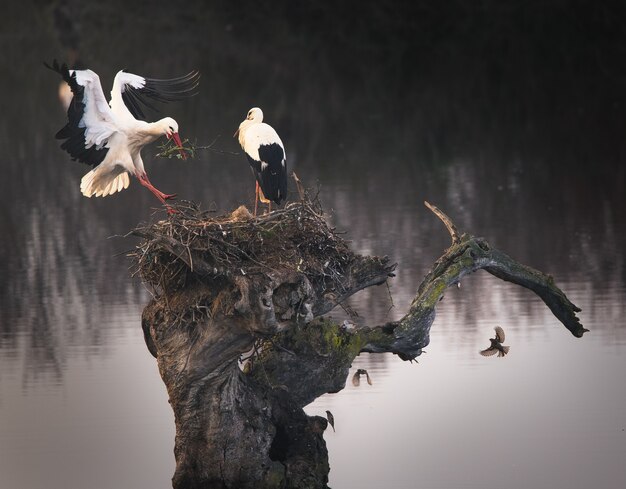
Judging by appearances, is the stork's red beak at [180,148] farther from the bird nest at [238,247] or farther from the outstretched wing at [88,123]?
the bird nest at [238,247]

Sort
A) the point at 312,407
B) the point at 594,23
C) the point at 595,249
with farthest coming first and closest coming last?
the point at 594,23, the point at 595,249, the point at 312,407

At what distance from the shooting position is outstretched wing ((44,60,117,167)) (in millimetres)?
10125

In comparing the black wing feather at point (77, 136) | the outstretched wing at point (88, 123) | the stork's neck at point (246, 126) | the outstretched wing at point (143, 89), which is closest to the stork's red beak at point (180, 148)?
the outstretched wing at point (88, 123)

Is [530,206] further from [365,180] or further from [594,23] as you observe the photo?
[594,23]

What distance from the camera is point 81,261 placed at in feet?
54.3

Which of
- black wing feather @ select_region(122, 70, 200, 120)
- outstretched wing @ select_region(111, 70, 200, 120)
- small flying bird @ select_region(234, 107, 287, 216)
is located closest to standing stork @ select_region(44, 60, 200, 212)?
outstretched wing @ select_region(111, 70, 200, 120)

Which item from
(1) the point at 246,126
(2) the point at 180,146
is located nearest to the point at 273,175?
(1) the point at 246,126

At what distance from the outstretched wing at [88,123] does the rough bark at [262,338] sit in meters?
1.74

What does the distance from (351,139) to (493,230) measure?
8.47m

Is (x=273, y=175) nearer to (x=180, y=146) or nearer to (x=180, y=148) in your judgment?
(x=180, y=146)

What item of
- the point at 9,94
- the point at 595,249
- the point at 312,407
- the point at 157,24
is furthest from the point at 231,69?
the point at 312,407

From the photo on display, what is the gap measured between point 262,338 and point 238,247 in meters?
0.66

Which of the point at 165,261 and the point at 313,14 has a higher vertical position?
the point at 313,14

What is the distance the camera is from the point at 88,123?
1030 cm
